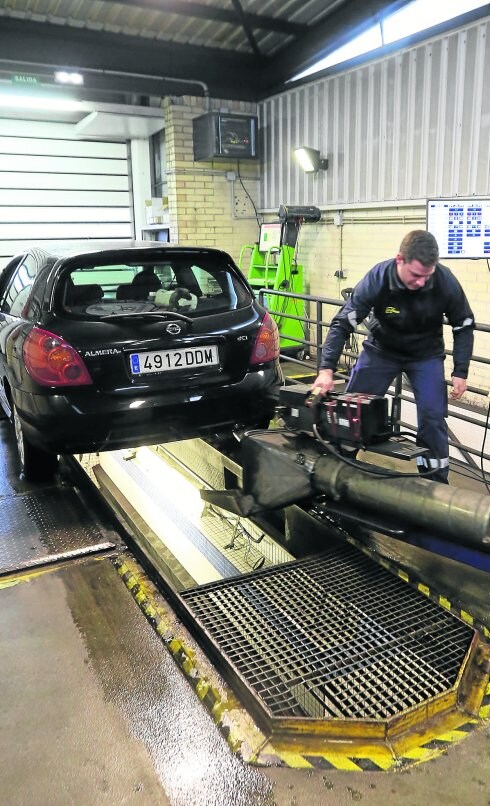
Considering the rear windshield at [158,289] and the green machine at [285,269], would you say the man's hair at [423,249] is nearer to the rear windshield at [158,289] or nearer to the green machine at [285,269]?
the rear windshield at [158,289]

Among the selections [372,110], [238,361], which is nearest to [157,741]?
[238,361]

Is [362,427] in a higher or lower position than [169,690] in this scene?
higher

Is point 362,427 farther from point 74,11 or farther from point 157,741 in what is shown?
point 74,11

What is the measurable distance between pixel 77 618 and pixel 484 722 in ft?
5.21

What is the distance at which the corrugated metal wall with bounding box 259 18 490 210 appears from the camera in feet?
20.7

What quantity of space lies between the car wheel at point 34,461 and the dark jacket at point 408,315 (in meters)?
1.97

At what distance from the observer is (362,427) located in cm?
274

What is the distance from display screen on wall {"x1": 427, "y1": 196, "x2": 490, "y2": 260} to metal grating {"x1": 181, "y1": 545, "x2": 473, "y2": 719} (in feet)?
10.8

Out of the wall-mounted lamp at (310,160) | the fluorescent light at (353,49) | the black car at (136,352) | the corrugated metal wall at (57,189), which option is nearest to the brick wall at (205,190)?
the corrugated metal wall at (57,189)

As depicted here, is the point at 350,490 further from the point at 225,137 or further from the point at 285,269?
the point at 225,137

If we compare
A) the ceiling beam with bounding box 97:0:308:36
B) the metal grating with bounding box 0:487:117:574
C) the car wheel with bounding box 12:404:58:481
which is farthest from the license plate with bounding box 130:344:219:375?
the ceiling beam with bounding box 97:0:308:36

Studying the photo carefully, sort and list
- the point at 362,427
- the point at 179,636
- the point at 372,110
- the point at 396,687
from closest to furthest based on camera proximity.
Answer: the point at 396,687, the point at 179,636, the point at 362,427, the point at 372,110

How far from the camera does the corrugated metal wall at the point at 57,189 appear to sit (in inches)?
401

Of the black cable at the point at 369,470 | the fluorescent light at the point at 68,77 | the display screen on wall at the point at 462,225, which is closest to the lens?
the black cable at the point at 369,470
